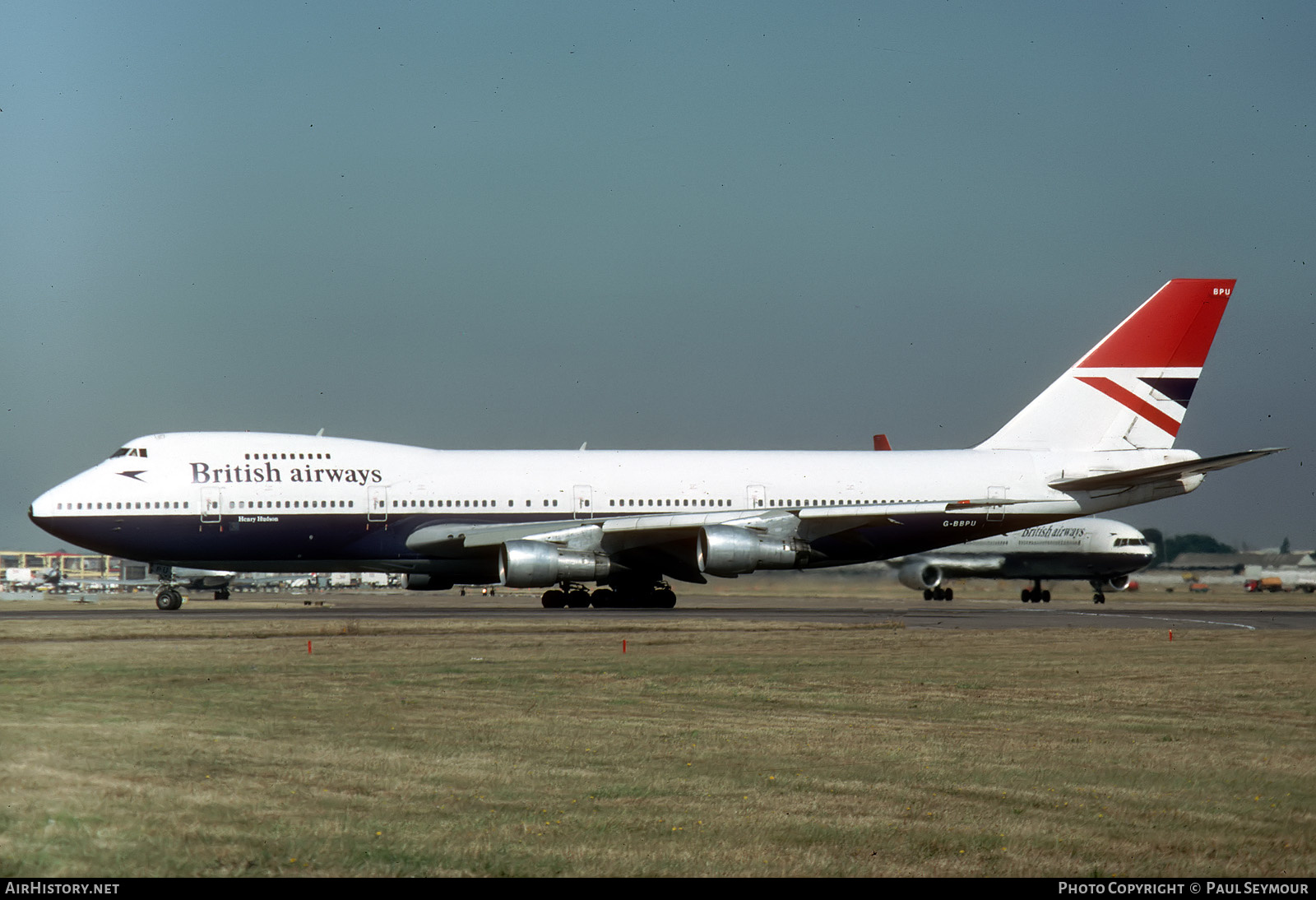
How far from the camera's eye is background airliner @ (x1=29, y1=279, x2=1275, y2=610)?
3531 cm

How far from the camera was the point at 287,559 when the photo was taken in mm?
36375

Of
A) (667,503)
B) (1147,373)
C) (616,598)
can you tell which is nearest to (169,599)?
(616,598)

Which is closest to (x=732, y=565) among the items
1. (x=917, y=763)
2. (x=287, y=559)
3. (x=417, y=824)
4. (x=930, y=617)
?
(x=930, y=617)

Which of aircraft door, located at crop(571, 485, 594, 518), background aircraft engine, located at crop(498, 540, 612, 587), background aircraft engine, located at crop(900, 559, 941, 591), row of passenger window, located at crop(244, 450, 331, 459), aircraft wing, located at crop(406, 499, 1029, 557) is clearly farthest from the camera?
background aircraft engine, located at crop(900, 559, 941, 591)

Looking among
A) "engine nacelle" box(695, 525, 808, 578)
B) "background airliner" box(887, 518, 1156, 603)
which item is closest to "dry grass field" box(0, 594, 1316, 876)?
"engine nacelle" box(695, 525, 808, 578)

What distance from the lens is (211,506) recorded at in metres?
35.2

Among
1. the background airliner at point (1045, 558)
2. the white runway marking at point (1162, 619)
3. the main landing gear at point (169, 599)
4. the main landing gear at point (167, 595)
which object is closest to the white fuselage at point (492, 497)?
the main landing gear at point (167, 595)

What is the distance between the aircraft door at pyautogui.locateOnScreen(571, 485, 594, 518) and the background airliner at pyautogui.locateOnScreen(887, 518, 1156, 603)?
1967 centimetres

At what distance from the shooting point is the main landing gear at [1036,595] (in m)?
54.0

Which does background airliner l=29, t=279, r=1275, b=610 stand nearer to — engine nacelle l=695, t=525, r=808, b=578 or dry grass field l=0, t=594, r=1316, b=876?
engine nacelle l=695, t=525, r=808, b=578

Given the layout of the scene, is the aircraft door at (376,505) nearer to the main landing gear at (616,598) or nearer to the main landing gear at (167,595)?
the main landing gear at (616,598)

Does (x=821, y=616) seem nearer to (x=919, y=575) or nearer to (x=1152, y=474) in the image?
(x=1152, y=474)

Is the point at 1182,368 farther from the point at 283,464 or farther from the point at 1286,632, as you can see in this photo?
the point at 283,464

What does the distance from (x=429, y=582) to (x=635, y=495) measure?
6677mm
